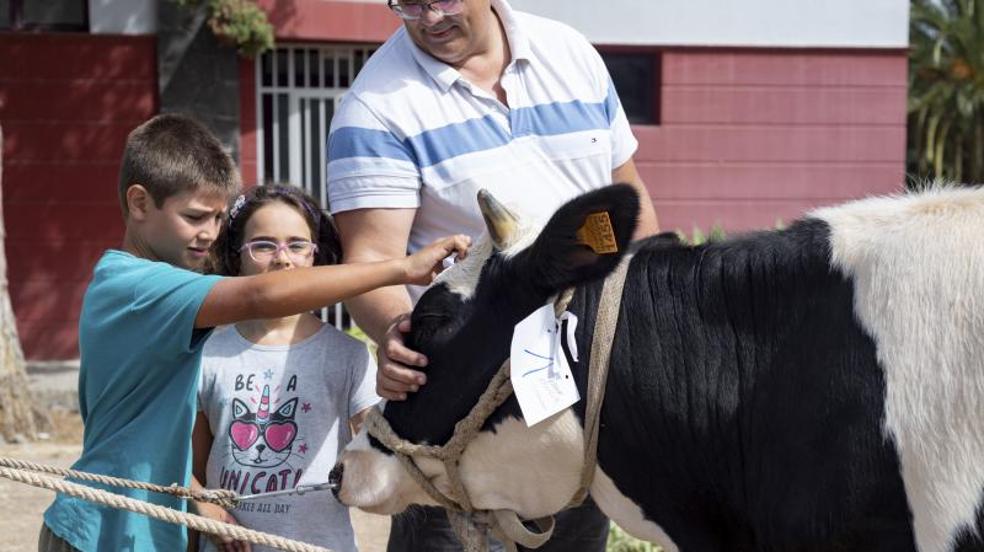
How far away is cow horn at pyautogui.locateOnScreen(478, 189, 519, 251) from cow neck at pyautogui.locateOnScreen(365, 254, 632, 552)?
0.51 ft

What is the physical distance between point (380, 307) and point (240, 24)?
7.82 metres

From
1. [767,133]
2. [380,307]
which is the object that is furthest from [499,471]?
[767,133]

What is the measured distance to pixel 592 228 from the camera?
2.28 meters

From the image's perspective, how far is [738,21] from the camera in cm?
1161

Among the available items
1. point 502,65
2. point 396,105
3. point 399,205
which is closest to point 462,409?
point 399,205

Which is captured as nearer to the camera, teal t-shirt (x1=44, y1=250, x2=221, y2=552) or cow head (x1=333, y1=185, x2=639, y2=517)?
cow head (x1=333, y1=185, x2=639, y2=517)

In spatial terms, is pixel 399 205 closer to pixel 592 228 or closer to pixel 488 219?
pixel 488 219

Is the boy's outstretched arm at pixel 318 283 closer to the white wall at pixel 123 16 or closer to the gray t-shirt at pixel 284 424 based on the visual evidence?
the gray t-shirt at pixel 284 424

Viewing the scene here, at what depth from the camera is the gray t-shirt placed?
3.19 meters

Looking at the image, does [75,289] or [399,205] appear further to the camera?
[75,289]

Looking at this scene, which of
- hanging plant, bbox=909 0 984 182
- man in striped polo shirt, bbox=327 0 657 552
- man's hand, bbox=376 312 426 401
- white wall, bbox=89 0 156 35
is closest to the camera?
man's hand, bbox=376 312 426 401

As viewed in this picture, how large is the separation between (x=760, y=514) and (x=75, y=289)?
9.54 m

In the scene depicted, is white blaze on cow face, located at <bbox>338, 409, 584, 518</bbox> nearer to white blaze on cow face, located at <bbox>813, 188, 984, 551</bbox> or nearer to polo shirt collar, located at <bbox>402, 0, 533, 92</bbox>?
white blaze on cow face, located at <bbox>813, 188, 984, 551</bbox>

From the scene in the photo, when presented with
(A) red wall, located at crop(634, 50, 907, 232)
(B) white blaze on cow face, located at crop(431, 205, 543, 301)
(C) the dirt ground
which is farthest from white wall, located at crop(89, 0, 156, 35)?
(B) white blaze on cow face, located at crop(431, 205, 543, 301)
